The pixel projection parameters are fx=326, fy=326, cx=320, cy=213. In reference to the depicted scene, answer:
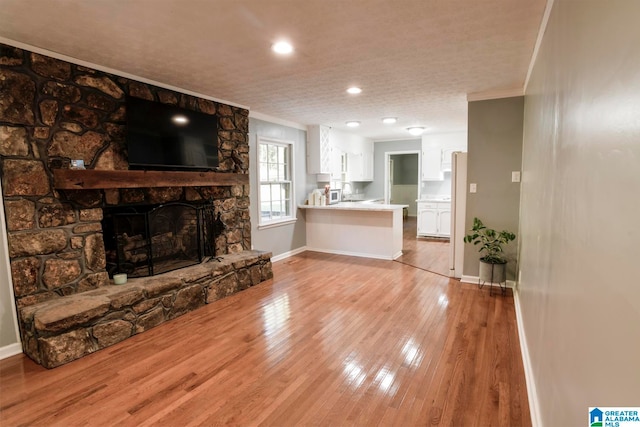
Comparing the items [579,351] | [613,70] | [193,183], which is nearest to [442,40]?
[613,70]

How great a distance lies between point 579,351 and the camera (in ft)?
3.64

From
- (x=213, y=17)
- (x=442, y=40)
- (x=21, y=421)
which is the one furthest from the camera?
(x=442, y=40)

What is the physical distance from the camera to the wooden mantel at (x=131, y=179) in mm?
2719

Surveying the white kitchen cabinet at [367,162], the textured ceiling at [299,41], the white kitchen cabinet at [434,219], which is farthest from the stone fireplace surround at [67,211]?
the white kitchen cabinet at [367,162]

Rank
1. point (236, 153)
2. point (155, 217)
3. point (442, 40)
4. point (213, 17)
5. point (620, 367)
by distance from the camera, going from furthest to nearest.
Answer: point (236, 153) → point (155, 217) → point (442, 40) → point (213, 17) → point (620, 367)

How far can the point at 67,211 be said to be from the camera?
2873 mm

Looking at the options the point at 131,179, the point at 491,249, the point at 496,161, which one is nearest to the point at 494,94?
the point at 496,161

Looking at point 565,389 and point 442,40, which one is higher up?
point 442,40

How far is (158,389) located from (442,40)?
322 centimetres

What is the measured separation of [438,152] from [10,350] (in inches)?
297

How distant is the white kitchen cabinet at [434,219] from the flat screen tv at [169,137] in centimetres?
491

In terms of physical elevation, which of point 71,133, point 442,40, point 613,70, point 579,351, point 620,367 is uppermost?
point 442,40

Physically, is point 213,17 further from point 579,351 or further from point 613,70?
point 579,351

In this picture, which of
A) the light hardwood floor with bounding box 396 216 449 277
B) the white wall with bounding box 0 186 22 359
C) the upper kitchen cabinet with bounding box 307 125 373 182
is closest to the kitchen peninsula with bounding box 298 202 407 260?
the light hardwood floor with bounding box 396 216 449 277
